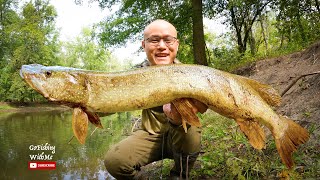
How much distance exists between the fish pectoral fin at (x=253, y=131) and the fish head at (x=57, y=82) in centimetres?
137

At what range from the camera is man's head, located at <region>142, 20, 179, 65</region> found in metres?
3.34

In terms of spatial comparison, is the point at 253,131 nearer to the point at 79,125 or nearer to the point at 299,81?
the point at 79,125

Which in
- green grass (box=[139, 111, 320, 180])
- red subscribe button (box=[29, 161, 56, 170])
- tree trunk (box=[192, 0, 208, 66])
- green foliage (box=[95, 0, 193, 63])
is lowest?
red subscribe button (box=[29, 161, 56, 170])

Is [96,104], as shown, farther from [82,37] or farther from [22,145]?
[82,37]

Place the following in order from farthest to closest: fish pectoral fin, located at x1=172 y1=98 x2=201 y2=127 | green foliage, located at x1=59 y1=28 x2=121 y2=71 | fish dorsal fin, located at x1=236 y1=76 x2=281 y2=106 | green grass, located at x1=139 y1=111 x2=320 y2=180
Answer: green foliage, located at x1=59 y1=28 x2=121 y2=71 < green grass, located at x1=139 y1=111 x2=320 y2=180 < fish dorsal fin, located at x1=236 y1=76 x2=281 y2=106 < fish pectoral fin, located at x1=172 y1=98 x2=201 y2=127

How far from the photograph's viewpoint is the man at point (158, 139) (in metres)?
3.27

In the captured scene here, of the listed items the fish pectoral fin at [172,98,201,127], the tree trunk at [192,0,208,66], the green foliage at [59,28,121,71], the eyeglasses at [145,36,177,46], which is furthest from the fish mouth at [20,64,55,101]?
the green foliage at [59,28,121,71]

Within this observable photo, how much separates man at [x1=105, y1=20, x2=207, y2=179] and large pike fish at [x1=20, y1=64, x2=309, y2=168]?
2.17 ft

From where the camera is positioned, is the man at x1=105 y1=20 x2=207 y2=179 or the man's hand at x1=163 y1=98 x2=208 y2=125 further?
the man at x1=105 y1=20 x2=207 y2=179

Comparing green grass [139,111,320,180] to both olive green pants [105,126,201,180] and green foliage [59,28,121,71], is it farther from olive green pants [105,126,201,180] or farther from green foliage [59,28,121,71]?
green foliage [59,28,121,71]

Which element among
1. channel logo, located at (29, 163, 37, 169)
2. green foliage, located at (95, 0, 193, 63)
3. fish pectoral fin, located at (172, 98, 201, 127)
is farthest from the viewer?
green foliage, located at (95, 0, 193, 63)

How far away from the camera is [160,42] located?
10.9 feet

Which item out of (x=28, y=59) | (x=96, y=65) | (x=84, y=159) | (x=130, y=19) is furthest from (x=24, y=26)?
(x=84, y=159)

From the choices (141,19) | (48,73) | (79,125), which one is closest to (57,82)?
(48,73)
